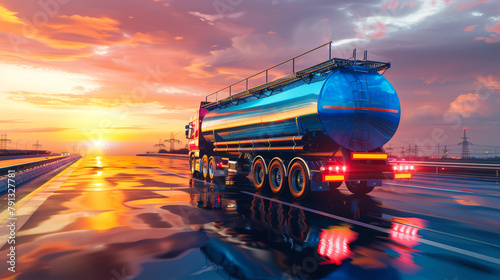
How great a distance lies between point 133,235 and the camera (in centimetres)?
735

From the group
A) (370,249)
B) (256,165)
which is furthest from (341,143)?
(370,249)

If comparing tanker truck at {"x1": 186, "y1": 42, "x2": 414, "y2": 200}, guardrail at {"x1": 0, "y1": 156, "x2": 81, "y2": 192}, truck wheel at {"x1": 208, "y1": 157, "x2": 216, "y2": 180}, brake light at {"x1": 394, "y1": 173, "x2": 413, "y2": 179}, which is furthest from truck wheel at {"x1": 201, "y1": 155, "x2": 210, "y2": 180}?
brake light at {"x1": 394, "y1": 173, "x2": 413, "y2": 179}

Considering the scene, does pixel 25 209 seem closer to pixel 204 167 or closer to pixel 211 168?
pixel 211 168

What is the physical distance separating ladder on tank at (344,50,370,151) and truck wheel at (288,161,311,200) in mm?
1694

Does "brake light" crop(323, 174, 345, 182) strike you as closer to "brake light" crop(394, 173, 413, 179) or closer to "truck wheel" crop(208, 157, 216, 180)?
"brake light" crop(394, 173, 413, 179)

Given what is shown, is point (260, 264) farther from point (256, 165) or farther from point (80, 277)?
point (256, 165)

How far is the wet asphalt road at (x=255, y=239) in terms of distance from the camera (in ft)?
17.0

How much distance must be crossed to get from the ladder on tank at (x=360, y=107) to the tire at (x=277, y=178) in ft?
8.69

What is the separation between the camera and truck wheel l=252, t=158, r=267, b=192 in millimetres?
14539

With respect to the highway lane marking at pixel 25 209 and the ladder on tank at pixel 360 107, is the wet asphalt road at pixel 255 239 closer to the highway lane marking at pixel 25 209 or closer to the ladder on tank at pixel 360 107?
the highway lane marking at pixel 25 209

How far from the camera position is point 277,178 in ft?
45.5

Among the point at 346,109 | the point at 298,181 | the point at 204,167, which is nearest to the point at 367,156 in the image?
the point at 346,109

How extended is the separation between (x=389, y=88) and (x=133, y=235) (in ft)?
28.8

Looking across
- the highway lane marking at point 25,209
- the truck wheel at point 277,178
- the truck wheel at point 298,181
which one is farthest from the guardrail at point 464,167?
the highway lane marking at point 25,209
